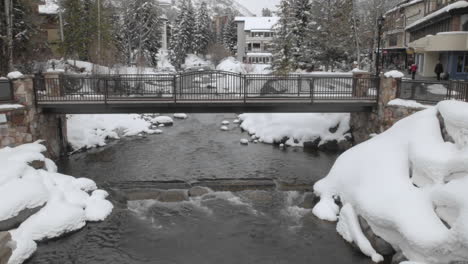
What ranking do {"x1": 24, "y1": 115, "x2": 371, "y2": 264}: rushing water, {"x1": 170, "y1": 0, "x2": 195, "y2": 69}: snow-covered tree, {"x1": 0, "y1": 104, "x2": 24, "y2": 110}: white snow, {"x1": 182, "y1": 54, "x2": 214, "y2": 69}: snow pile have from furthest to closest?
{"x1": 170, "y1": 0, "x2": 195, "y2": 69}: snow-covered tree, {"x1": 182, "y1": 54, "x2": 214, "y2": 69}: snow pile, {"x1": 0, "y1": 104, "x2": 24, "y2": 110}: white snow, {"x1": 24, "y1": 115, "x2": 371, "y2": 264}: rushing water

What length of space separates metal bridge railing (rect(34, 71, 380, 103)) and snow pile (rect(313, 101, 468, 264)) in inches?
162

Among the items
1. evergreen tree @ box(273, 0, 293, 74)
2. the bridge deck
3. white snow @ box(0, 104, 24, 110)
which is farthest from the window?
white snow @ box(0, 104, 24, 110)

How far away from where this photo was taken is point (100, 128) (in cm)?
2536

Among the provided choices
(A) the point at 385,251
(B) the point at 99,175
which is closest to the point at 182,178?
(B) the point at 99,175

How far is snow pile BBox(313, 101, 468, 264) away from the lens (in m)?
9.99

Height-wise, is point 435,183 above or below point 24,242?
above

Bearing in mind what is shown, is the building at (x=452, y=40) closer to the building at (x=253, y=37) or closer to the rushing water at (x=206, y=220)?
the rushing water at (x=206, y=220)

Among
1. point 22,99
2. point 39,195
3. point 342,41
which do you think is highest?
point 342,41

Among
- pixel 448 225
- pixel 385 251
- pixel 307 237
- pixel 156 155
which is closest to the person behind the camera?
pixel 448 225

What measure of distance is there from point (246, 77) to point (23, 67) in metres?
20.6

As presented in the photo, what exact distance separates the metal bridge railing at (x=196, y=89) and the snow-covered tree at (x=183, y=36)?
54377 mm

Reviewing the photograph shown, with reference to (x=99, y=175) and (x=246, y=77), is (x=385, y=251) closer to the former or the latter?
(x=246, y=77)

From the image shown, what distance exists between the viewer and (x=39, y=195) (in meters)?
13.0

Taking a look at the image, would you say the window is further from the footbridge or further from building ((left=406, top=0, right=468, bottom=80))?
the footbridge
